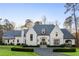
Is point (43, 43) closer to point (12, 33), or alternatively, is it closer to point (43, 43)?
point (43, 43)

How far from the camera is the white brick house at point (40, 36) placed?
20469 mm

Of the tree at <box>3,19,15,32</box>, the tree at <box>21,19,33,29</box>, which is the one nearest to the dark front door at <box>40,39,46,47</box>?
the tree at <box>21,19,33,29</box>

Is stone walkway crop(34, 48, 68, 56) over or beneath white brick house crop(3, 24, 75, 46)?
beneath

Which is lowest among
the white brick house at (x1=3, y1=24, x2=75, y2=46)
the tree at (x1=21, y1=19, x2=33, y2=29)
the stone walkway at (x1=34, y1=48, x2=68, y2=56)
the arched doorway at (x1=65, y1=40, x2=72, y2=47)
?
the stone walkway at (x1=34, y1=48, x2=68, y2=56)

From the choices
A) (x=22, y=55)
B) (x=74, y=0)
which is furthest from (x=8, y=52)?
(x=74, y=0)

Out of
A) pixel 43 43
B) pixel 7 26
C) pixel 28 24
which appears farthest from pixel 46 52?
pixel 7 26

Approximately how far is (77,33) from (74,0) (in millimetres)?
676

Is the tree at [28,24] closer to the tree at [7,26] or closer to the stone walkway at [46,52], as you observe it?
the tree at [7,26]

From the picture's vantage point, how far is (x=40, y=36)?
→ 20.5 meters

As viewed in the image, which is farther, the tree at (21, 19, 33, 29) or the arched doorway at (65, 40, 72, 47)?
the arched doorway at (65, 40, 72, 47)

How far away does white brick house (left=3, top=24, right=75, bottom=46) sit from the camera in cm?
2047

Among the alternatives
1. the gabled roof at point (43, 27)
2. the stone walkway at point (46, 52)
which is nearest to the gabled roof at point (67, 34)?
the gabled roof at point (43, 27)

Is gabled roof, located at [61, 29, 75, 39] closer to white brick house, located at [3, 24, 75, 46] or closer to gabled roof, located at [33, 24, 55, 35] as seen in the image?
white brick house, located at [3, 24, 75, 46]

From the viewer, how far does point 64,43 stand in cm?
2050
